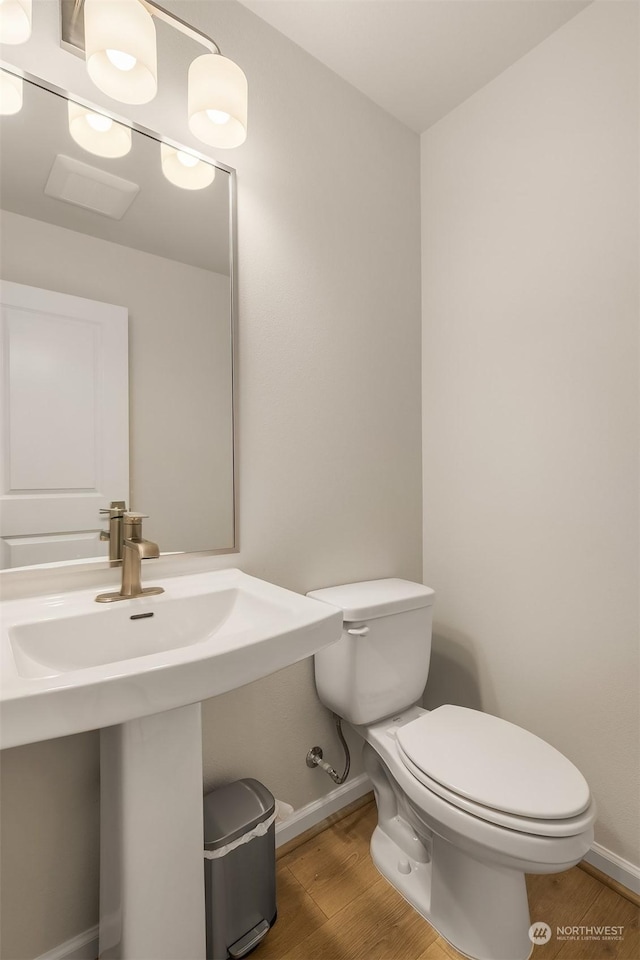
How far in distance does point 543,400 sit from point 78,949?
182 centimetres

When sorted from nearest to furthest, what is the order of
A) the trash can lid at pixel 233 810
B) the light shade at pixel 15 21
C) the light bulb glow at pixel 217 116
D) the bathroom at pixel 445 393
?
the light shade at pixel 15 21
the trash can lid at pixel 233 810
the light bulb glow at pixel 217 116
the bathroom at pixel 445 393

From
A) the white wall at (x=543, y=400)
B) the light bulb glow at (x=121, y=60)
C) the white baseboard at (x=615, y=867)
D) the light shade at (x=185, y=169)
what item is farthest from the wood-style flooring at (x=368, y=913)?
the light bulb glow at (x=121, y=60)

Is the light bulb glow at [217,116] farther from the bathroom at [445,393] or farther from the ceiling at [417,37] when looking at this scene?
the ceiling at [417,37]

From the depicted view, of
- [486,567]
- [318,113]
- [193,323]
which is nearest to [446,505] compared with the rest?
[486,567]

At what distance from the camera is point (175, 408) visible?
4.03 ft

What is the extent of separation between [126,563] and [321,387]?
2.63ft

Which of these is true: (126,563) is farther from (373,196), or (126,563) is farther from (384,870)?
(373,196)

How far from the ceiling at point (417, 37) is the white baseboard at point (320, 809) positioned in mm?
2329

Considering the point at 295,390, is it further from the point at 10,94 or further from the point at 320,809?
the point at 320,809

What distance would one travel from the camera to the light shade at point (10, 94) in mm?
992

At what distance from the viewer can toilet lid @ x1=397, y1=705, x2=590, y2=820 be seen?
981 millimetres

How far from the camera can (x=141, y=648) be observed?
1.00 m

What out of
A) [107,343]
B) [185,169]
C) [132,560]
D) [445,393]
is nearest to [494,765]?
[132,560]

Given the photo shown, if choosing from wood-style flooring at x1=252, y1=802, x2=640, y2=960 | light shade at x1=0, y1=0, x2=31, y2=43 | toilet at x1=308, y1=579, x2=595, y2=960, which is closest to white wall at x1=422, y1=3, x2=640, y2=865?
wood-style flooring at x1=252, y1=802, x2=640, y2=960
